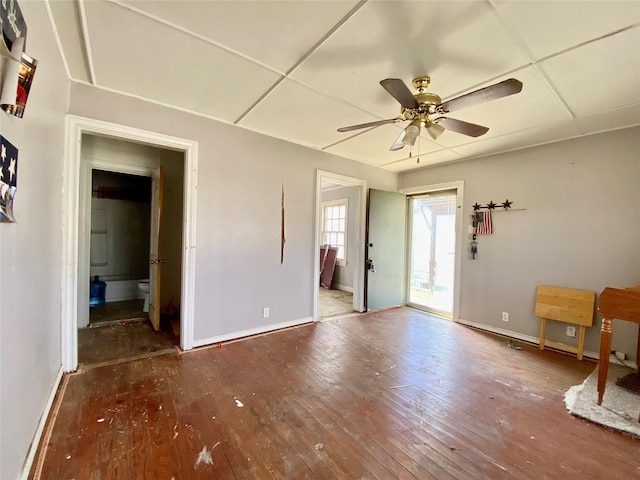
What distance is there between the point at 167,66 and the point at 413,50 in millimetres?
1756

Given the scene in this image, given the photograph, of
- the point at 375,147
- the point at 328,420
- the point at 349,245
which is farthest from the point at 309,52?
the point at 349,245

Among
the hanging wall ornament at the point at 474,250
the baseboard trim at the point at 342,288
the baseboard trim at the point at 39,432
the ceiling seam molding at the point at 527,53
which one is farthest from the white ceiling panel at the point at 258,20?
the baseboard trim at the point at 342,288

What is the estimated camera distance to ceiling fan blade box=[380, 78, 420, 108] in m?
1.63

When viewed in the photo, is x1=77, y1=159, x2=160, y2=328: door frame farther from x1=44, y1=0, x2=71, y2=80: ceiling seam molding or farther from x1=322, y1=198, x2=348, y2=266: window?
x1=322, y1=198, x2=348, y2=266: window

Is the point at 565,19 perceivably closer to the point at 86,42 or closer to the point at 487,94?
→ the point at 487,94

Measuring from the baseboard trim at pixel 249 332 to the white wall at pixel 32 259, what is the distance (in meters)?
1.19

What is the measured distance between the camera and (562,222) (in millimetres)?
3201

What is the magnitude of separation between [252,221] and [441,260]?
3.28 meters

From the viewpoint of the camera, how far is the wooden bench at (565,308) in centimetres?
295

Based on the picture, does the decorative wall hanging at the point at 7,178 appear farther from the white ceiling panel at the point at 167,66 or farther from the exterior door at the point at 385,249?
the exterior door at the point at 385,249

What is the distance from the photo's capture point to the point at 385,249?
4660mm

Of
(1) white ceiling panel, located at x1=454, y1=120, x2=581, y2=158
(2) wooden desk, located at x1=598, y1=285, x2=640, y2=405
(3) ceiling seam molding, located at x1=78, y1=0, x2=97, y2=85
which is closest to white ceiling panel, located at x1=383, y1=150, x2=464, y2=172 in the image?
(1) white ceiling panel, located at x1=454, y1=120, x2=581, y2=158

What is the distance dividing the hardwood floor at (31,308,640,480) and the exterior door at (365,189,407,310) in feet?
5.38

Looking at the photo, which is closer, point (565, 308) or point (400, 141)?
point (400, 141)
